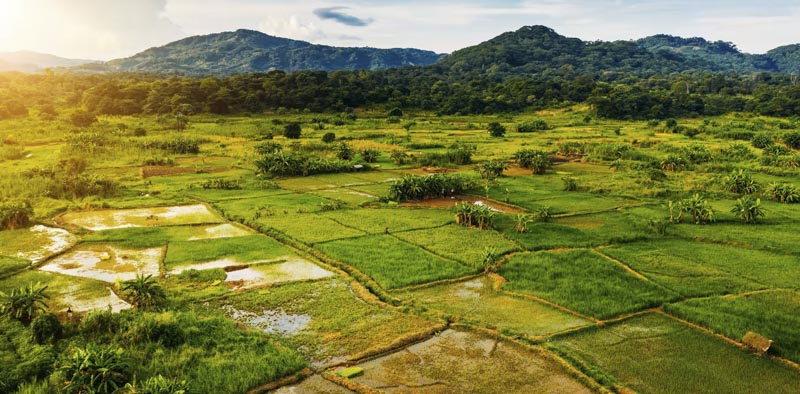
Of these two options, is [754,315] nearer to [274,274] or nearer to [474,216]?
[474,216]

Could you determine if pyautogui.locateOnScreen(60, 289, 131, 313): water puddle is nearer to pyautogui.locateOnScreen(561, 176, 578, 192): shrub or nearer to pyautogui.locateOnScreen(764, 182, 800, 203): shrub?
pyautogui.locateOnScreen(561, 176, 578, 192): shrub

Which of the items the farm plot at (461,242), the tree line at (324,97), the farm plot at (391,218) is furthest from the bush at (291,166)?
the tree line at (324,97)

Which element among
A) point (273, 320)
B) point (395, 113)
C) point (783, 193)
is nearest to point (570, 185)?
point (783, 193)

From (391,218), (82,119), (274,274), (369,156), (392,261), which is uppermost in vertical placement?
(82,119)

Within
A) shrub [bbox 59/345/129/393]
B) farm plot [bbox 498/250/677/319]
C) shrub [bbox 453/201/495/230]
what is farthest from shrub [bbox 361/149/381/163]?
shrub [bbox 59/345/129/393]

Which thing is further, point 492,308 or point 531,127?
point 531,127

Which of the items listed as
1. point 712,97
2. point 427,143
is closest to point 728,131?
point 427,143

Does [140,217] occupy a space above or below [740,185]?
below
